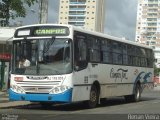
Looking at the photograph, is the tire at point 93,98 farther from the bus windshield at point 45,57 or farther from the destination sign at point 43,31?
the destination sign at point 43,31

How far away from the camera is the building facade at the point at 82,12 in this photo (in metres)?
63.8

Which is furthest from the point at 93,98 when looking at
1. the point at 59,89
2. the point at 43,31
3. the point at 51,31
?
the point at 43,31

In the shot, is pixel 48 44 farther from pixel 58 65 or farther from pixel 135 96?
pixel 135 96

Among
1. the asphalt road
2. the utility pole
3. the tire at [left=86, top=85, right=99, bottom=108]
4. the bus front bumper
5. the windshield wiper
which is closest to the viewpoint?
the asphalt road

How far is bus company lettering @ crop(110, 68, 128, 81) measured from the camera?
23294 mm

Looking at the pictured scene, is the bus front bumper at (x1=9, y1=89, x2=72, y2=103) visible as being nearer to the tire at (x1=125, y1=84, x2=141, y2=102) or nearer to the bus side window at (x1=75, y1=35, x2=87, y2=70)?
the bus side window at (x1=75, y1=35, x2=87, y2=70)

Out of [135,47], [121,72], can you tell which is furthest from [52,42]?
[135,47]

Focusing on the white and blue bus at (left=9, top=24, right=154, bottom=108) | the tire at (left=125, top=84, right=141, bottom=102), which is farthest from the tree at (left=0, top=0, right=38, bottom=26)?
the tire at (left=125, top=84, right=141, bottom=102)

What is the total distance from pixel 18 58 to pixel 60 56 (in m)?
1.87

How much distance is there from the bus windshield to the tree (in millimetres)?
2010

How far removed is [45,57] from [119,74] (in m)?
6.22

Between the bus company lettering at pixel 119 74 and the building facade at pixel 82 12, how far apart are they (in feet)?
124

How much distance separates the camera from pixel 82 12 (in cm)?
6775

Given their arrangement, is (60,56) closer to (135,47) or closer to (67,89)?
(67,89)
